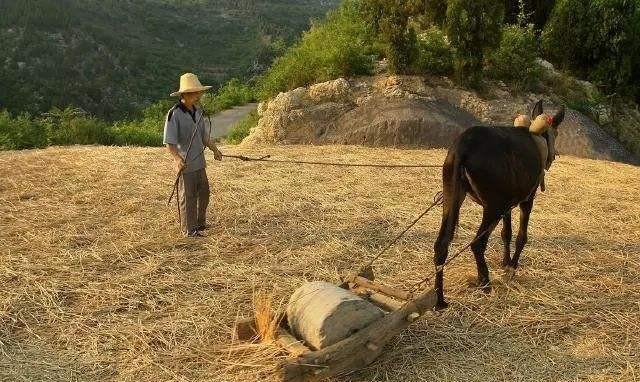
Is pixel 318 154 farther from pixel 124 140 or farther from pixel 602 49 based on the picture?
pixel 602 49

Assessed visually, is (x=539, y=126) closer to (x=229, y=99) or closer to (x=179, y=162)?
(x=179, y=162)

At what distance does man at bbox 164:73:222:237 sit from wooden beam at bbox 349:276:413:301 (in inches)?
106

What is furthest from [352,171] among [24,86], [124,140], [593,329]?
[24,86]

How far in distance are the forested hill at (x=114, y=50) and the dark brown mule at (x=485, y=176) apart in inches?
1347

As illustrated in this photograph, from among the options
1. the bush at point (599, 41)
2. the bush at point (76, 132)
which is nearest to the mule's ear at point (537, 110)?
the bush at point (599, 41)

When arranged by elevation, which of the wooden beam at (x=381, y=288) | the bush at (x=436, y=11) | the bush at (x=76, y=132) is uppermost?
the bush at (x=436, y=11)

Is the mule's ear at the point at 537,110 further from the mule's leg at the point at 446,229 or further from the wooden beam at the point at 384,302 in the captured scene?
the wooden beam at the point at 384,302

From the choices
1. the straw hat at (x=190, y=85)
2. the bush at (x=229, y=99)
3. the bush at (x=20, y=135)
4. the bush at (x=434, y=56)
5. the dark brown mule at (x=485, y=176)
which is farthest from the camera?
the bush at (x=229, y=99)

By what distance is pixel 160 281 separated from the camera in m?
5.43

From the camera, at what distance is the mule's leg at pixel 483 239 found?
4785mm

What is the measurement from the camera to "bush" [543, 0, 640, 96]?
1529cm

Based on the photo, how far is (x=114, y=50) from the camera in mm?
49031

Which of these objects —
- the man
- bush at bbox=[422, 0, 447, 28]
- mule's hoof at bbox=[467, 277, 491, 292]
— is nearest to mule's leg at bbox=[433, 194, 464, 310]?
mule's hoof at bbox=[467, 277, 491, 292]

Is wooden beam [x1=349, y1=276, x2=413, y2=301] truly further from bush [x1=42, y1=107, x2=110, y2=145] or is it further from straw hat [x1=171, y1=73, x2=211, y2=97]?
bush [x1=42, y1=107, x2=110, y2=145]
